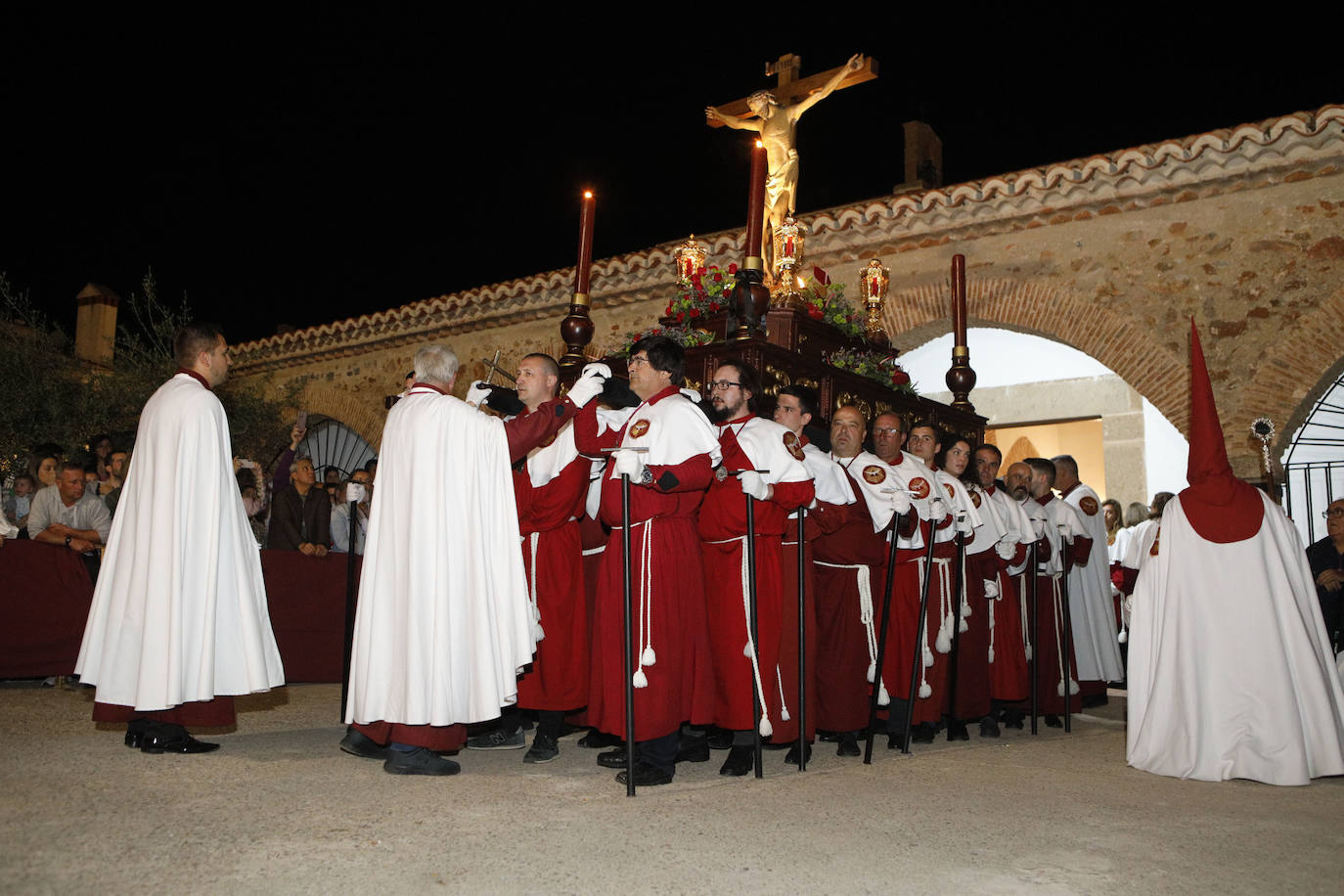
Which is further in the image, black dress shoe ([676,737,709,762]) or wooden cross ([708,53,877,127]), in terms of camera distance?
wooden cross ([708,53,877,127])

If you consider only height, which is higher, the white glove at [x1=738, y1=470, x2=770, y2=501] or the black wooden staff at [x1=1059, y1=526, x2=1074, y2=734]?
the white glove at [x1=738, y1=470, x2=770, y2=501]

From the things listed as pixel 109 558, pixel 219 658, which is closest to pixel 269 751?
pixel 219 658

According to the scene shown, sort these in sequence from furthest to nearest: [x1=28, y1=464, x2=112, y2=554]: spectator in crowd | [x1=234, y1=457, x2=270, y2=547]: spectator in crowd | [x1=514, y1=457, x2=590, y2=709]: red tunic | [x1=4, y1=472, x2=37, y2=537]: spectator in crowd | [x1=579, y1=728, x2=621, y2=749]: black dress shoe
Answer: [x1=234, y1=457, x2=270, y2=547]: spectator in crowd
[x1=4, y1=472, x2=37, y2=537]: spectator in crowd
[x1=28, y1=464, x2=112, y2=554]: spectator in crowd
[x1=579, y1=728, x2=621, y2=749]: black dress shoe
[x1=514, y1=457, x2=590, y2=709]: red tunic

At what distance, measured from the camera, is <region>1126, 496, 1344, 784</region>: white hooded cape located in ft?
15.9

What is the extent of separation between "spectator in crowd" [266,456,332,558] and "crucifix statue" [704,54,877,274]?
432cm

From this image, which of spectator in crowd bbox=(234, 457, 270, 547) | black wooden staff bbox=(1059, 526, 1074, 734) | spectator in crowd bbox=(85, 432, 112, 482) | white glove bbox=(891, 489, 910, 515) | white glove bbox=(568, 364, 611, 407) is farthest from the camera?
spectator in crowd bbox=(234, 457, 270, 547)

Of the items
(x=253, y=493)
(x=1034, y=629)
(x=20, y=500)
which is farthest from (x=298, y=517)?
(x=1034, y=629)

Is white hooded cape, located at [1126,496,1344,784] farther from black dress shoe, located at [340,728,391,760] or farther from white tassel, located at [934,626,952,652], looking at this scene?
black dress shoe, located at [340,728,391,760]

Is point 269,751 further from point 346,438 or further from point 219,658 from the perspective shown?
point 346,438

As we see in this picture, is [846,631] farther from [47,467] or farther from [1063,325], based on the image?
[1063,325]

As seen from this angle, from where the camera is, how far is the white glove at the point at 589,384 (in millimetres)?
4699

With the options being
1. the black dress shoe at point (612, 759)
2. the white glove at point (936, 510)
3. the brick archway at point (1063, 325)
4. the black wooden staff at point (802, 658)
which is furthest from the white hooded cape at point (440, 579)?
the brick archway at point (1063, 325)

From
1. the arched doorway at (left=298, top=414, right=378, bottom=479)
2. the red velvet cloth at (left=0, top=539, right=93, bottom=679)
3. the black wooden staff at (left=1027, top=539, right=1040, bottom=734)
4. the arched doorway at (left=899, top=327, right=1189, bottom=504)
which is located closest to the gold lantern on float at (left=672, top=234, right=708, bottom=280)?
the black wooden staff at (left=1027, top=539, right=1040, bottom=734)

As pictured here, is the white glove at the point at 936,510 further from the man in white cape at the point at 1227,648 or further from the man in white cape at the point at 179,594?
the man in white cape at the point at 179,594
